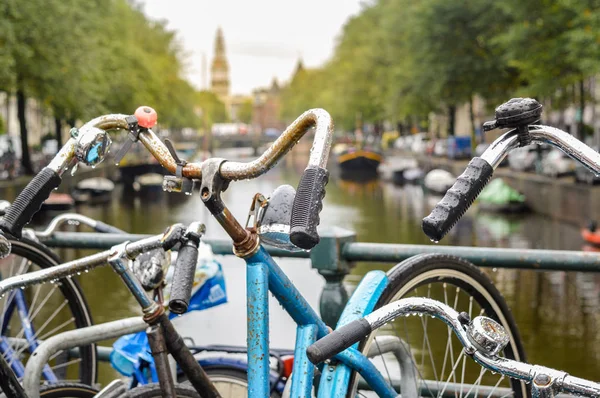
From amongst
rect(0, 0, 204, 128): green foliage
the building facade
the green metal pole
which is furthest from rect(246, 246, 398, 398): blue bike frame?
the building facade

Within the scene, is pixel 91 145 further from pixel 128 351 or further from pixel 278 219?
pixel 128 351

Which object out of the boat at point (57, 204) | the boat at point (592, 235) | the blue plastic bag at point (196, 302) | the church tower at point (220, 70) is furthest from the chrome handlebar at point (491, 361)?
the church tower at point (220, 70)

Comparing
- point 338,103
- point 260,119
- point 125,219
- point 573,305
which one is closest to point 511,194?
point 125,219

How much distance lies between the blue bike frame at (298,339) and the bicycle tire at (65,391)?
664mm

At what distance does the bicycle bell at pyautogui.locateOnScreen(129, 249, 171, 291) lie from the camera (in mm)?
2373

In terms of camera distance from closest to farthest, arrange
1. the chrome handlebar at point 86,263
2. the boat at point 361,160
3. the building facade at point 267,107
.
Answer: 1. the chrome handlebar at point 86,263
2. the boat at point 361,160
3. the building facade at point 267,107

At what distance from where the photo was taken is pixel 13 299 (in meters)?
3.46

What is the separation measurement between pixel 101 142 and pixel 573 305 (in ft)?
39.7

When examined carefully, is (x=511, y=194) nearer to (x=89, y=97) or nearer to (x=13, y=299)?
(x=89, y=97)

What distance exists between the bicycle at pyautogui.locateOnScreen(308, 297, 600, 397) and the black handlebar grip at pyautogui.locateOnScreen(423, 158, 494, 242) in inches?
9.0

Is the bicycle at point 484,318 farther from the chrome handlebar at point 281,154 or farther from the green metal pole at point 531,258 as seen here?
the green metal pole at point 531,258

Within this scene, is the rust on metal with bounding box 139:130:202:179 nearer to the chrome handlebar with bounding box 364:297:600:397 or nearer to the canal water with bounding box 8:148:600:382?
the chrome handlebar with bounding box 364:297:600:397

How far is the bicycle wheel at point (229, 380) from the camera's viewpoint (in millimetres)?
2721

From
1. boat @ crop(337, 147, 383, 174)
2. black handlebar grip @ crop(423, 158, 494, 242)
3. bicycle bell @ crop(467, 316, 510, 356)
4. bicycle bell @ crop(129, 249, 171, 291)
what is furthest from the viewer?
boat @ crop(337, 147, 383, 174)
